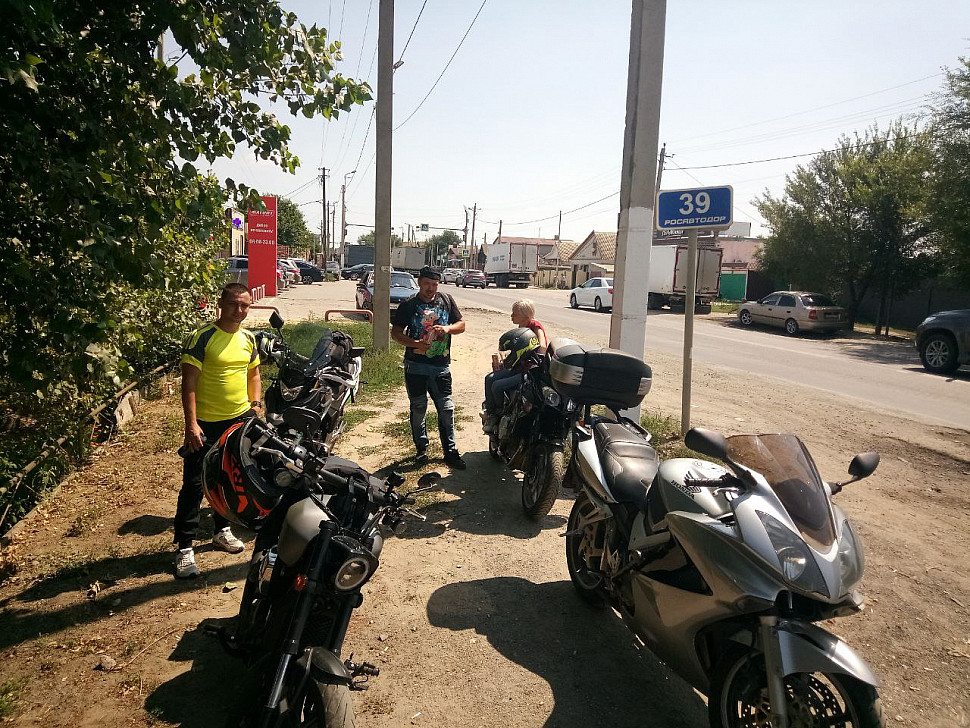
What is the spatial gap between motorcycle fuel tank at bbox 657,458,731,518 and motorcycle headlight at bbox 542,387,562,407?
1936 mm

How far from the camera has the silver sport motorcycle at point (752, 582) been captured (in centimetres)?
243

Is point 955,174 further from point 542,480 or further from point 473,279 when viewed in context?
point 473,279

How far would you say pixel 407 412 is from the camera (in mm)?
8945

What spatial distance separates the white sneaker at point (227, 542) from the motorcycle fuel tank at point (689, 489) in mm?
3155

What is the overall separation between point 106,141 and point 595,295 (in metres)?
29.6

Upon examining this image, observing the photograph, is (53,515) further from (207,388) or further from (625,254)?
(625,254)

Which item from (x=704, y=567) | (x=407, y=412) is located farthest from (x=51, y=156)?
(x=407, y=412)

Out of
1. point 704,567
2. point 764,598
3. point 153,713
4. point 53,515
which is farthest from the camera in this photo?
point 53,515

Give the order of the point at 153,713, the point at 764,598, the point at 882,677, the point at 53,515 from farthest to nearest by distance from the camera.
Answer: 1. the point at 53,515
2. the point at 882,677
3. the point at 153,713
4. the point at 764,598

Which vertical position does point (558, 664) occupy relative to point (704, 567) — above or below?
below

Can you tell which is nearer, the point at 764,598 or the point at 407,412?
the point at 764,598

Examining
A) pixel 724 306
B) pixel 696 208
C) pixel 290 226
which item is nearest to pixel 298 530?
pixel 696 208

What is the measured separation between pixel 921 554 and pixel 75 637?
5.70 metres

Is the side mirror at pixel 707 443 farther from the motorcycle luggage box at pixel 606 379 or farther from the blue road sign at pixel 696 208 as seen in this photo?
the blue road sign at pixel 696 208
